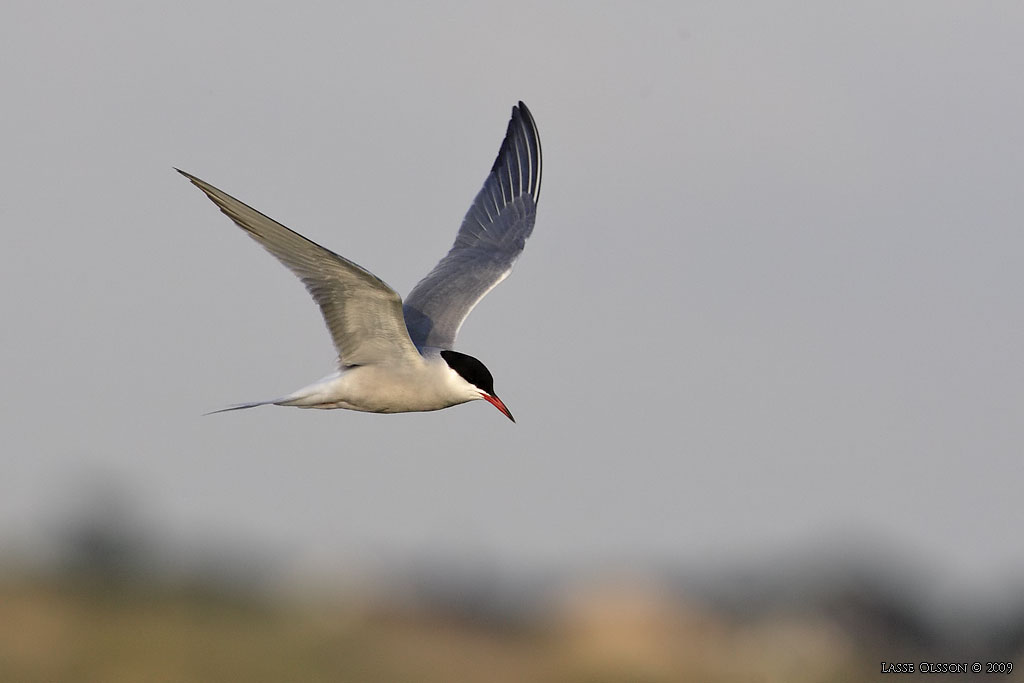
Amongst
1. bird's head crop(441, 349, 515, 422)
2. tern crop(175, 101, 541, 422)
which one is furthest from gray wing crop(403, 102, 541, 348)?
bird's head crop(441, 349, 515, 422)

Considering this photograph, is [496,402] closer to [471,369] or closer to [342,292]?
[471,369]

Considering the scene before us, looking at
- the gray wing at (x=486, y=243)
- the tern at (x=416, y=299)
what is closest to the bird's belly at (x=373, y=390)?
the tern at (x=416, y=299)

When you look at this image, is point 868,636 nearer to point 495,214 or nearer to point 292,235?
point 495,214

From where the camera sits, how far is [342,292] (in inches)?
341

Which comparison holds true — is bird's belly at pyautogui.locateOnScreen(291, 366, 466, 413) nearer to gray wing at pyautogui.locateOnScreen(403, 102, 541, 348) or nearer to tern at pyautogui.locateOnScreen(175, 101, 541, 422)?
tern at pyautogui.locateOnScreen(175, 101, 541, 422)

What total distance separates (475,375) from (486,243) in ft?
7.60

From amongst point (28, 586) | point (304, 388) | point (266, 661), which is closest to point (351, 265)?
point (304, 388)

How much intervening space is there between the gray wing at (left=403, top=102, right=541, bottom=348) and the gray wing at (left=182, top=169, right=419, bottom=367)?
1.01 meters

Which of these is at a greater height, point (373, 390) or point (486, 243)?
point (486, 243)

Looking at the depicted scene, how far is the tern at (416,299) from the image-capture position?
27.2 ft

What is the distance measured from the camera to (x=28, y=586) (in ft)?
36.0

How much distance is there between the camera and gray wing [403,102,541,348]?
1045 cm

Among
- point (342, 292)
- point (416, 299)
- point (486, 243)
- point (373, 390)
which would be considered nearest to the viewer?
point (342, 292)

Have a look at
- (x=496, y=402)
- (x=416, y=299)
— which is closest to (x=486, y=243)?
(x=416, y=299)
